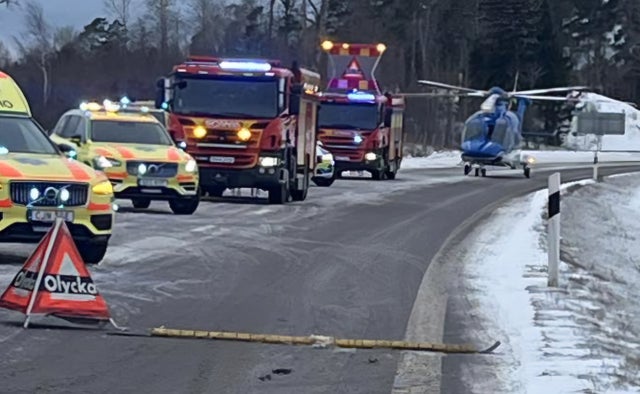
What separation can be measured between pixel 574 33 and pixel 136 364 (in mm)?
99063

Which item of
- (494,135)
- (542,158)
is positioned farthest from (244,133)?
(542,158)

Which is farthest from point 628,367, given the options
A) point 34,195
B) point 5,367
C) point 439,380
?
point 34,195

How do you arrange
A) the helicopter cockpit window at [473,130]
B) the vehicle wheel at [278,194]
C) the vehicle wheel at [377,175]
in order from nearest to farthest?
the vehicle wheel at [278,194] < the vehicle wheel at [377,175] < the helicopter cockpit window at [473,130]

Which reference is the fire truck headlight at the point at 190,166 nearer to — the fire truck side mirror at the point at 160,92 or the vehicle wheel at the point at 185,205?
the vehicle wheel at the point at 185,205

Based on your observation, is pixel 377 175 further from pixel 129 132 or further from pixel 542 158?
pixel 542 158

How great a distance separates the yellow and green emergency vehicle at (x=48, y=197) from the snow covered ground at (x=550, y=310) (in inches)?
151

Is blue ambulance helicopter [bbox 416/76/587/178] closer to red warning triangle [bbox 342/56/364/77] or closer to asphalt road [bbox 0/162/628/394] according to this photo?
red warning triangle [bbox 342/56/364/77]

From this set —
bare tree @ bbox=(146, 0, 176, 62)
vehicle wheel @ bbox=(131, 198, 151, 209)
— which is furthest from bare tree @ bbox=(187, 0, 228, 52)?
vehicle wheel @ bbox=(131, 198, 151, 209)

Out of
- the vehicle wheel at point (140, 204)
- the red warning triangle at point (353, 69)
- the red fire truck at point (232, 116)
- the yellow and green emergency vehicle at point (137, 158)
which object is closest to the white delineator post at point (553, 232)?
the yellow and green emergency vehicle at point (137, 158)

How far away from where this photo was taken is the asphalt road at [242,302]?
8336 mm

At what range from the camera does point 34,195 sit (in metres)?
13.2

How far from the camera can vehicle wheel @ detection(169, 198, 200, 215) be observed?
21.9 m

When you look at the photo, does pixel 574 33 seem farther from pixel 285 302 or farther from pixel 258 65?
pixel 285 302

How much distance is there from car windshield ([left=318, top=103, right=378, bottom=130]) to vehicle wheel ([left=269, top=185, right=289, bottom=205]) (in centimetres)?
1357
